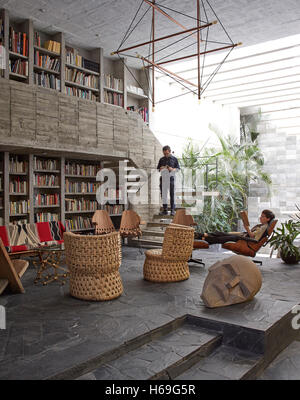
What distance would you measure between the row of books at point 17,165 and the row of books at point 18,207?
643 millimetres

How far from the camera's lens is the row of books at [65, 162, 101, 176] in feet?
28.0

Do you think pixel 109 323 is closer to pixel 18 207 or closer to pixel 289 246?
pixel 289 246

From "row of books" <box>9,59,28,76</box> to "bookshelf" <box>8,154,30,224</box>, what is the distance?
1678 millimetres

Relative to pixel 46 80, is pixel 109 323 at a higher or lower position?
lower

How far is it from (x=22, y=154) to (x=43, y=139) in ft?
2.84

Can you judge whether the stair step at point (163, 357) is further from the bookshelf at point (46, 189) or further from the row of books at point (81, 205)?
the row of books at point (81, 205)

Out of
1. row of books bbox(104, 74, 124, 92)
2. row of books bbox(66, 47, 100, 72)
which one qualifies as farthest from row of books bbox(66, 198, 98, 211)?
row of books bbox(66, 47, 100, 72)

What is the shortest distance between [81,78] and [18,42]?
171 centimetres

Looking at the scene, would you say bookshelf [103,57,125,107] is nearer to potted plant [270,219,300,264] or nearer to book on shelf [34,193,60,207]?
book on shelf [34,193,60,207]

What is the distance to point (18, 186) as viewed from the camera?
24.3 ft

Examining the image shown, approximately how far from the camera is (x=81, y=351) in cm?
288

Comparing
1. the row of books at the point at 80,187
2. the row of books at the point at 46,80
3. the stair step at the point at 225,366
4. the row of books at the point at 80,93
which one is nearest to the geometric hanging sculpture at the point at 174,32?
the row of books at the point at 80,93

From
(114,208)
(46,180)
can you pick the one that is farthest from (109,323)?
(114,208)

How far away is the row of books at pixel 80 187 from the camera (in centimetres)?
848
